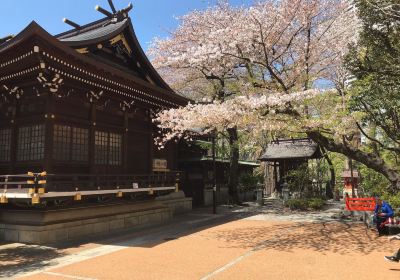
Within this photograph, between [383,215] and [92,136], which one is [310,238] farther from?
[92,136]

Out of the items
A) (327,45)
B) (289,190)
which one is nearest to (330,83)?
(327,45)

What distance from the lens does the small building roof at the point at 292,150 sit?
28531 millimetres

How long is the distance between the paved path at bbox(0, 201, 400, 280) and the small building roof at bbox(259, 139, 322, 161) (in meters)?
13.1

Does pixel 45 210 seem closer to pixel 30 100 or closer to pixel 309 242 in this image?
pixel 30 100

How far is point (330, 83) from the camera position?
21.9m

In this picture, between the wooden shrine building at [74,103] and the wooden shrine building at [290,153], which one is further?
the wooden shrine building at [290,153]

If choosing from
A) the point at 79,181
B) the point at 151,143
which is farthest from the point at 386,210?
the point at 79,181

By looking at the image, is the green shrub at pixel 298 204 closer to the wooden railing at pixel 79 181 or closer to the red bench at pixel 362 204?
the red bench at pixel 362 204

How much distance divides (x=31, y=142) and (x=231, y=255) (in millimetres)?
8592

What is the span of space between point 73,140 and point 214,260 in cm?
756

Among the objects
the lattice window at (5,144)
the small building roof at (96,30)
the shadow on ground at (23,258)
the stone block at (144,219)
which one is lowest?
the shadow on ground at (23,258)

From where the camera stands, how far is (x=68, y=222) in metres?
12.8

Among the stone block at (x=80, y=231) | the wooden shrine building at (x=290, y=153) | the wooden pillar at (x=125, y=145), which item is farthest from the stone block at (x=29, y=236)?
the wooden shrine building at (x=290, y=153)

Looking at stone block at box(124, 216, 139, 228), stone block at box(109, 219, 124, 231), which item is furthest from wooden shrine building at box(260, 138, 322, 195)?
stone block at box(109, 219, 124, 231)
